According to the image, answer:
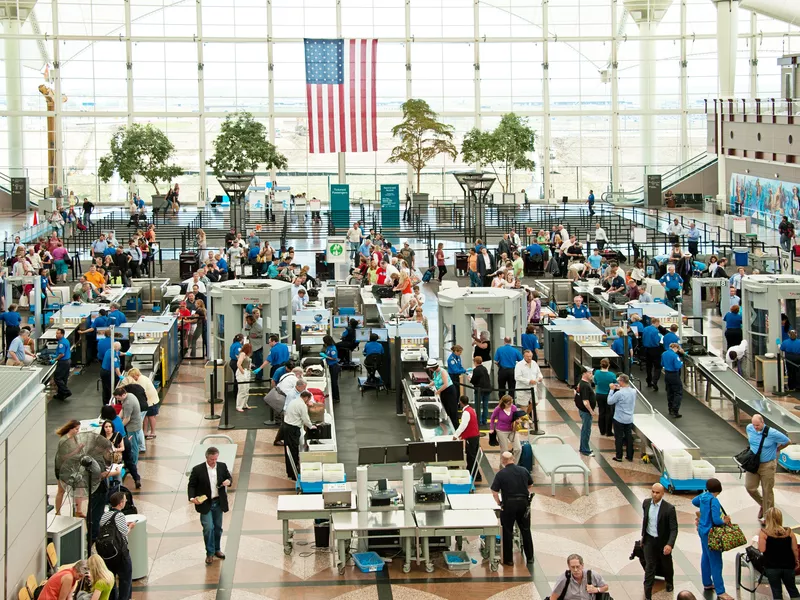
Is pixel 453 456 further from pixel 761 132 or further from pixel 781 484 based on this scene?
pixel 761 132

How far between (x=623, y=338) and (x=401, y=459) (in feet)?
25.0

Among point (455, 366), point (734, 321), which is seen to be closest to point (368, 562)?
point (455, 366)

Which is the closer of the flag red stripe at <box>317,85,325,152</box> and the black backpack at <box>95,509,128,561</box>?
the black backpack at <box>95,509,128,561</box>

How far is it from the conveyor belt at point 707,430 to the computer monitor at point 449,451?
12.9ft

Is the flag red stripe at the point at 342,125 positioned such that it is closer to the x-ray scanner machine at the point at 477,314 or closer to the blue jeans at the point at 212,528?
the x-ray scanner machine at the point at 477,314

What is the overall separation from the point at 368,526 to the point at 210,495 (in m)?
1.74

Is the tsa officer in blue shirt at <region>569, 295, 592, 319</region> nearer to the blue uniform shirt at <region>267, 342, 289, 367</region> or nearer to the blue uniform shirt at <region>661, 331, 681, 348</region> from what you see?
the blue uniform shirt at <region>661, 331, 681, 348</region>

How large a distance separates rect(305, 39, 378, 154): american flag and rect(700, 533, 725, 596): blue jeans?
37504mm

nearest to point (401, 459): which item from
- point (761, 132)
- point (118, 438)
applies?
point (118, 438)

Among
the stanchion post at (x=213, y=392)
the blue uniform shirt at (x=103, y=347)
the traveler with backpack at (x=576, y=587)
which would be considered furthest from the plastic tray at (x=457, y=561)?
the blue uniform shirt at (x=103, y=347)

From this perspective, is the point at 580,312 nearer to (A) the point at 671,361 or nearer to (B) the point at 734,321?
(B) the point at 734,321

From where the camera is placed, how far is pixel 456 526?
12.8 metres

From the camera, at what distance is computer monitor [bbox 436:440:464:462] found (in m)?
15.2

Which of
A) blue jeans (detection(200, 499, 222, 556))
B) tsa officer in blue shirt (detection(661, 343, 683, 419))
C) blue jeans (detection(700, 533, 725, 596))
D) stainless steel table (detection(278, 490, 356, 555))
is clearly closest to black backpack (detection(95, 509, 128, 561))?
blue jeans (detection(200, 499, 222, 556))
